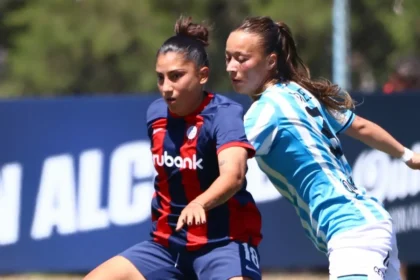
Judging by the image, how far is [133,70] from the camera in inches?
527

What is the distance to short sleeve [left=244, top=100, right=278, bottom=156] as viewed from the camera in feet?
14.7

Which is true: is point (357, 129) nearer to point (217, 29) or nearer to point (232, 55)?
point (232, 55)

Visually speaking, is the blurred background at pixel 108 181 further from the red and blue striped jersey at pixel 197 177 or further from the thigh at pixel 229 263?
the thigh at pixel 229 263

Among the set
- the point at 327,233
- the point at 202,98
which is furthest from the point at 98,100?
the point at 327,233

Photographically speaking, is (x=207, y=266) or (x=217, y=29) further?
(x=217, y=29)

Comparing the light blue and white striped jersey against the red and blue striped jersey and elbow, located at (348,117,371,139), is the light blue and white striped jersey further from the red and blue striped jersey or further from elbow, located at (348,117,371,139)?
elbow, located at (348,117,371,139)

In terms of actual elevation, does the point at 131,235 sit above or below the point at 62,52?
below

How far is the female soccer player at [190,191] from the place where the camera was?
4.73 m

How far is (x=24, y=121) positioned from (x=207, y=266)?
4.06 m

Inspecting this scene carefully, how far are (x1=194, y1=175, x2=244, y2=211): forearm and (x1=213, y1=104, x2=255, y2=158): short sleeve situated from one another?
7.0 inches

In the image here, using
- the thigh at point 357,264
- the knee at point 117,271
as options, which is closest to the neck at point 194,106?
the knee at point 117,271

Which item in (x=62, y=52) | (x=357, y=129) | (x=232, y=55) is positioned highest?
(x=62, y=52)

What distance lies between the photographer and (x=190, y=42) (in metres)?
4.86

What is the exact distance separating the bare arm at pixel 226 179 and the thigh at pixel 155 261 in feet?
2.06
